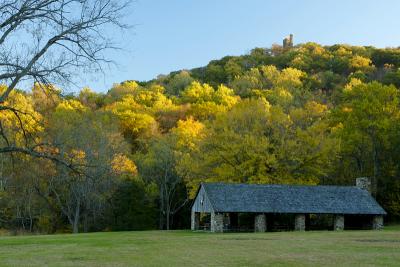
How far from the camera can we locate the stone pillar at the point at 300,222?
4459cm

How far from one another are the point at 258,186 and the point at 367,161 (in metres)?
15.6

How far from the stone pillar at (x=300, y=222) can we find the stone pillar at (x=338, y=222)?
2.65 m

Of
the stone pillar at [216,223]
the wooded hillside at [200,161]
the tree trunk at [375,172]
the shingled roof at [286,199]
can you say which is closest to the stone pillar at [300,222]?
the shingled roof at [286,199]

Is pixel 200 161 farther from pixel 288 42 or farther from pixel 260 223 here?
pixel 288 42

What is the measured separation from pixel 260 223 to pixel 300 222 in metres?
3.30

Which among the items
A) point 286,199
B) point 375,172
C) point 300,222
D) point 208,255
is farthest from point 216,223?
point 208,255

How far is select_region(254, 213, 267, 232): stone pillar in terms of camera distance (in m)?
44.2

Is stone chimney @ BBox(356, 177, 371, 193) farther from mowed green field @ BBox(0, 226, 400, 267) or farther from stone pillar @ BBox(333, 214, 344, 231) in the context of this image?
mowed green field @ BBox(0, 226, 400, 267)

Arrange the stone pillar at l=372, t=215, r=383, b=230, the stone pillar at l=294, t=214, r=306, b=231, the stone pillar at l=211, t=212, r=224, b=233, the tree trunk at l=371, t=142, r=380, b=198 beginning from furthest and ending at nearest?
the tree trunk at l=371, t=142, r=380, b=198 < the stone pillar at l=372, t=215, r=383, b=230 < the stone pillar at l=294, t=214, r=306, b=231 < the stone pillar at l=211, t=212, r=224, b=233

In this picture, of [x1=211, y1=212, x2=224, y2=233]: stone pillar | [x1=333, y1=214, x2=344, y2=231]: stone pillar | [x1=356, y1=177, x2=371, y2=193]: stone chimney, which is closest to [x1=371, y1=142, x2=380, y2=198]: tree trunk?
[x1=356, y1=177, x2=371, y2=193]: stone chimney

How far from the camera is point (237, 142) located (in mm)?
49375

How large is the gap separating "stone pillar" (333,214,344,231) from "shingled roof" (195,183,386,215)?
78 centimetres

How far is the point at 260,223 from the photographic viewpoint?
145 feet

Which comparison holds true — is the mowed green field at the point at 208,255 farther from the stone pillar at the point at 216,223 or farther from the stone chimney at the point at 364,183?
the stone chimney at the point at 364,183
